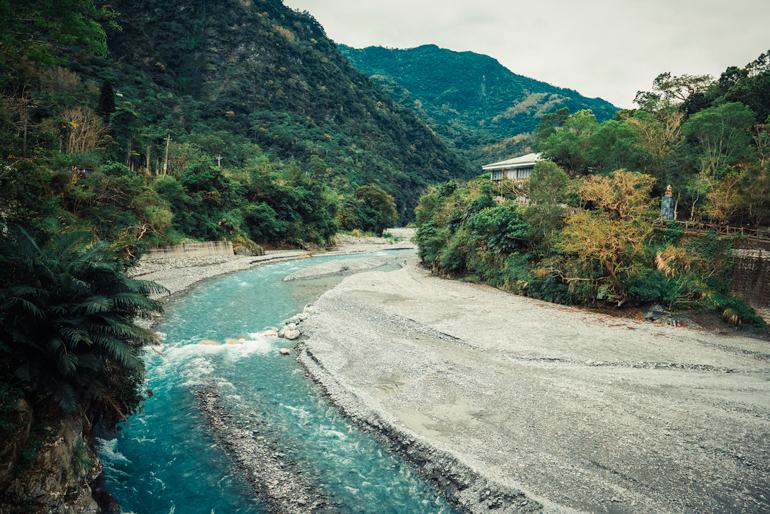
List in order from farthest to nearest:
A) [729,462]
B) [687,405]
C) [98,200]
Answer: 1. [98,200]
2. [687,405]
3. [729,462]

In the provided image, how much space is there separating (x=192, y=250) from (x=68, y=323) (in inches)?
1271

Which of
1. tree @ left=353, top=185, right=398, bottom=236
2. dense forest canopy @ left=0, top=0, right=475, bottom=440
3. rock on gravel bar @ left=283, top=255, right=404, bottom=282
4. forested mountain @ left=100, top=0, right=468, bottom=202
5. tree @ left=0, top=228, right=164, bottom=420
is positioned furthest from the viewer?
forested mountain @ left=100, top=0, right=468, bottom=202

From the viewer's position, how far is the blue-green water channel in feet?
26.2

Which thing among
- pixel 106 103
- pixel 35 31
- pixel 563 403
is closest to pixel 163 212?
pixel 106 103

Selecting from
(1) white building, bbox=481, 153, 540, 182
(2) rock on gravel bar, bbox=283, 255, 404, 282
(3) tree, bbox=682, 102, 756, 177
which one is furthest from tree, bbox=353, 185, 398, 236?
(3) tree, bbox=682, 102, 756, 177

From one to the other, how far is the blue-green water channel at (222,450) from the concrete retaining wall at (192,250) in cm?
1916

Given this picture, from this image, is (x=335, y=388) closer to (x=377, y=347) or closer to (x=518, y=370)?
(x=377, y=347)

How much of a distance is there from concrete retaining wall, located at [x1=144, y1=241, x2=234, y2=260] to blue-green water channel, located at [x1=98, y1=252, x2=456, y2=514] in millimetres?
19160

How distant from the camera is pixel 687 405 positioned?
37.1ft

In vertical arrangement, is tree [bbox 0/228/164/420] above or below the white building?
below

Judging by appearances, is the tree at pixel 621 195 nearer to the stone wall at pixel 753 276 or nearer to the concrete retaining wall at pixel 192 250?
the stone wall at pixel 753 276

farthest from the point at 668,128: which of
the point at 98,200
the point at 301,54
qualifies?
the point at 301,54

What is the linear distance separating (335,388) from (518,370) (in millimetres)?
7055

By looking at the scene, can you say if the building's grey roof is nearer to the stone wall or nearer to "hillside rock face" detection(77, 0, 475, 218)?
the stone wall
